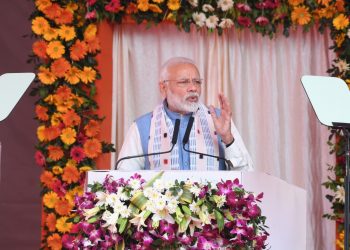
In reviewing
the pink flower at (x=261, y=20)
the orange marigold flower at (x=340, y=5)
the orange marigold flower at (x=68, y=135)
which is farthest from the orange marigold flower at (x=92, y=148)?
the orange marigold flower at (x=340, y=5)

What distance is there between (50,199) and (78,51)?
117cm

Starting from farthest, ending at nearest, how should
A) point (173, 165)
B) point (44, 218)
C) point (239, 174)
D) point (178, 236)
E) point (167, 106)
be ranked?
point (44, 218) → point (167, 106) → point (173, 165) → point (239, 174) → point (178, 236)

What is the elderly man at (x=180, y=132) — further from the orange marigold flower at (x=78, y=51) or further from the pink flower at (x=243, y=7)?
the pink flower at (x=243, y=7)

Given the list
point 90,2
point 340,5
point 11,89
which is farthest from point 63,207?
point 340,5

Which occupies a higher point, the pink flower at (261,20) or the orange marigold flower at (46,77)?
the pink flower at (261,20)

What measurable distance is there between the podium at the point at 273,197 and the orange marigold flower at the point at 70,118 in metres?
2.19

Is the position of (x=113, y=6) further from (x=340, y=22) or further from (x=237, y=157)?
(x=237, y=157)

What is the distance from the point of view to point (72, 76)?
213 inches

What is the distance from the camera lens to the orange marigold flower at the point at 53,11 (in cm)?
543

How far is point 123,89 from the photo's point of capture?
5.88 meters

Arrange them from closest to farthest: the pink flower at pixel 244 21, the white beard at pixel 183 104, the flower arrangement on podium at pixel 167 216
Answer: the flower arrangement on podium at pixel 167 216 < the white beard at pixel 183 104 < the pink flower at pixel 244 21

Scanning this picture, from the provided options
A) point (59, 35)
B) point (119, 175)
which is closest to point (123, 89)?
point (59, 35)

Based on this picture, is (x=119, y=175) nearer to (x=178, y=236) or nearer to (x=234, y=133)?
(x=178, y=236)

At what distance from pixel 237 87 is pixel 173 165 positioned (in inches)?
70.6
